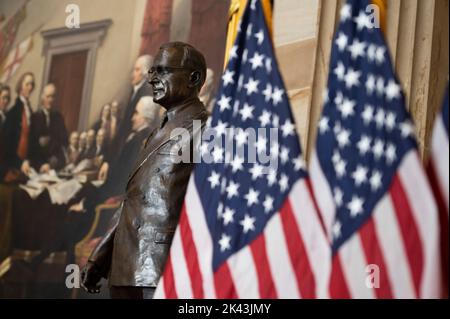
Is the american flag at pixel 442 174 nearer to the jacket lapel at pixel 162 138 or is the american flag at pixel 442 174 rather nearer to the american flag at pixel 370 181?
the american flag at pixel 370 181

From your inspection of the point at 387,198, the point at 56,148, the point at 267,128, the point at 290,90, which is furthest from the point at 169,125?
the point at 56,148

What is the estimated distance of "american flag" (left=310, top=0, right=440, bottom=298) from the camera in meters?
3.33

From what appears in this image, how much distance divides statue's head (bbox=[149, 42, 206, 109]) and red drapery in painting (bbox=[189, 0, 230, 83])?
5.67 m

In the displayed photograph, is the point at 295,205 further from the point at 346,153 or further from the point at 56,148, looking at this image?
the point at 56,148

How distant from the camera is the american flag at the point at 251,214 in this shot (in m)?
3.63

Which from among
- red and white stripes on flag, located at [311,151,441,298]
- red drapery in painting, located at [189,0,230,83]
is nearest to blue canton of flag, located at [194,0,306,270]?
red and white stripes on flag, located at [311,151,441,298]

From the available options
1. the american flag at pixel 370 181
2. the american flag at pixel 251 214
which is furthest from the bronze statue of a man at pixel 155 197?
the american flag at pixel 370 181

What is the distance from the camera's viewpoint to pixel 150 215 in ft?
14.9

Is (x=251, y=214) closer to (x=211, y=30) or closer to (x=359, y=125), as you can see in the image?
(x=359, y=125)

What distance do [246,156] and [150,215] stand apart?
874 mm

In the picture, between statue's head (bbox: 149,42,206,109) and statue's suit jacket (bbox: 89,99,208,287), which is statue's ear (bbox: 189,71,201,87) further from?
statue's suit jacket (bbox: 89,99,208,287)
